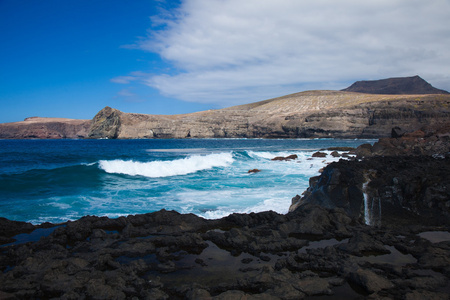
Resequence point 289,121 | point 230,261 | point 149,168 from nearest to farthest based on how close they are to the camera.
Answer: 1. point 230,261
2. point 149,168
3. point 289,121

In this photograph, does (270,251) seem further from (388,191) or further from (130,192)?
(130,192)

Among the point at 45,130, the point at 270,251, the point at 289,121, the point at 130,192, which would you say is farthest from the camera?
the point at 45,130

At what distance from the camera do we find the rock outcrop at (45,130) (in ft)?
506

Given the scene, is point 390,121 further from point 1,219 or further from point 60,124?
point 60,124

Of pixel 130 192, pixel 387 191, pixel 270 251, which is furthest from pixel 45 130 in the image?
pixel 270 251

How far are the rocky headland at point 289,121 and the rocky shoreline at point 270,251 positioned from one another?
6549 cm

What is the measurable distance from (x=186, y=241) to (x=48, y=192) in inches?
541

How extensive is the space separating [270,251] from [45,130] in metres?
176

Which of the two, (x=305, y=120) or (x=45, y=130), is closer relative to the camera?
(x=305, y=120)

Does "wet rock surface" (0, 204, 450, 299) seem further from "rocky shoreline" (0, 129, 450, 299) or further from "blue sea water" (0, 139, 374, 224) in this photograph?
"blue sea water" (0, 139, 374, 224)

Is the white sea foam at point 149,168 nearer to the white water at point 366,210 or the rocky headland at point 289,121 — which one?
the white water at point 366,210

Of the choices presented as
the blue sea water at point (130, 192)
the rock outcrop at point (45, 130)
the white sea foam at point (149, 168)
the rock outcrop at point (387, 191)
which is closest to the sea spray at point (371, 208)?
the rock outcrop at point (387, 191)

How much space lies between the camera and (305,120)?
331 feet

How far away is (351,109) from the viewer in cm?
9650
